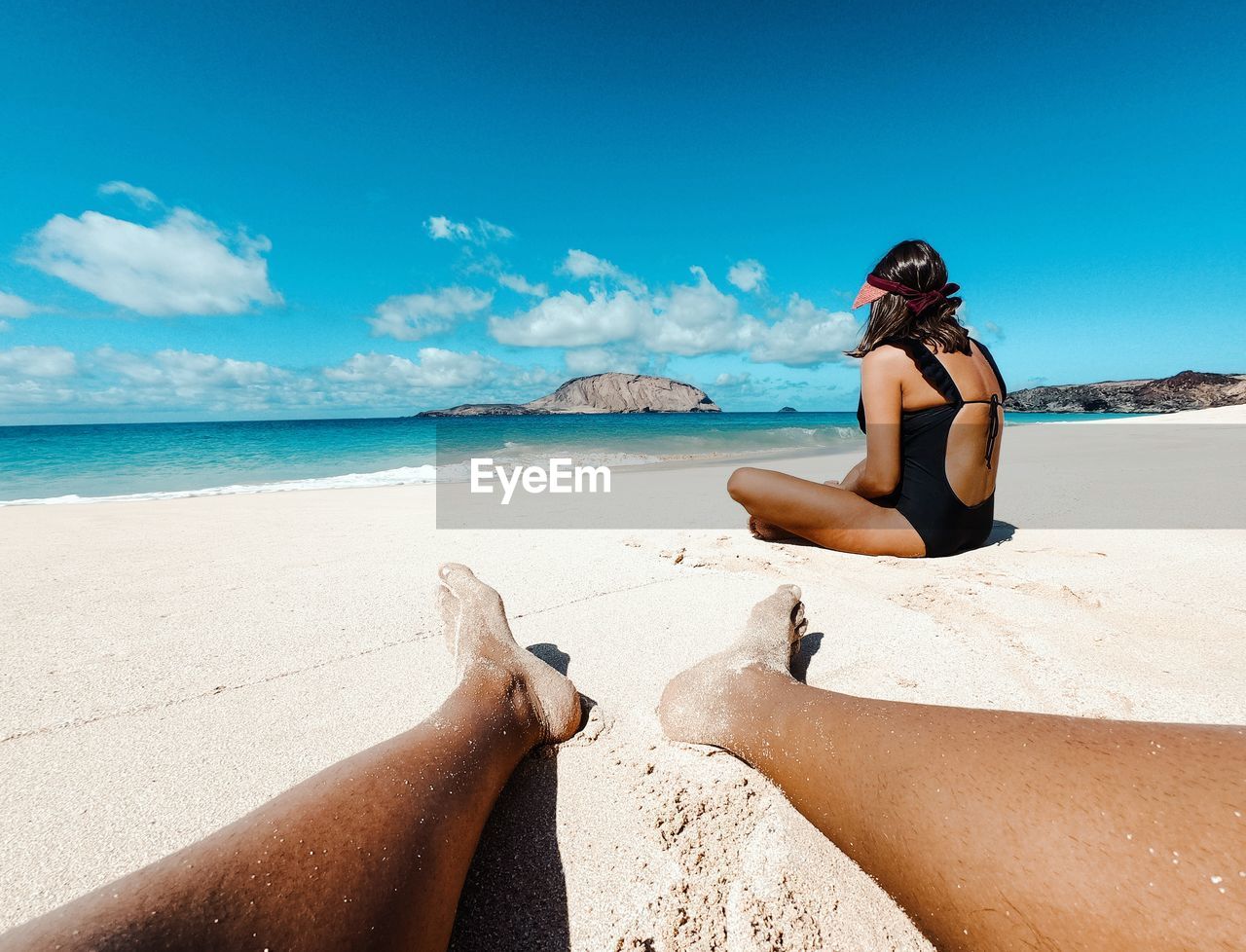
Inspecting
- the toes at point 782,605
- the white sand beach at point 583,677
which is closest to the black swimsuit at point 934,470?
the white sand beach at point 583,677

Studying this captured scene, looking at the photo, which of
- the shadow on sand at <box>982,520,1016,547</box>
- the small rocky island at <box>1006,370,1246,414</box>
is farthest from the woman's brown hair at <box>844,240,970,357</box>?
the small rocky island at <box>1006,370,1246,414</box>

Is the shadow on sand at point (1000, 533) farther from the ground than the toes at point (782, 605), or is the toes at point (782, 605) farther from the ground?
the toes at point (782, 605)

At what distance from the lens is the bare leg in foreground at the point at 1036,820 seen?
591 mm

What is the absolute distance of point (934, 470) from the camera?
262 centimetres

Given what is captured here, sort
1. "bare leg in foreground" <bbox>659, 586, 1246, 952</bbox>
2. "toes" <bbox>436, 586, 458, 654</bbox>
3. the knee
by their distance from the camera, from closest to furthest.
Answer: "bare leg in foreground" <bbox>659, 586, 1246, 952</bbox> < "toes" <bbox>436, 586, 458, 654</bbox> < the knee

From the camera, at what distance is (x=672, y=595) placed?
2.42 meters

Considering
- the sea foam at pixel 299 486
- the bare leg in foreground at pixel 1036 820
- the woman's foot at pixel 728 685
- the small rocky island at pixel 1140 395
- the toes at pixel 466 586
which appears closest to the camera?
the bare leg in foreground at pixel 1036 820

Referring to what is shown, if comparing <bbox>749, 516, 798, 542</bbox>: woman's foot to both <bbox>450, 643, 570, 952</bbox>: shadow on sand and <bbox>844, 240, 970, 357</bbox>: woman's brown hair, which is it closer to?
<bbox>844, 240, 970, 357</bbox>: woman's brown hair

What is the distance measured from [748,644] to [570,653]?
2.15 feet

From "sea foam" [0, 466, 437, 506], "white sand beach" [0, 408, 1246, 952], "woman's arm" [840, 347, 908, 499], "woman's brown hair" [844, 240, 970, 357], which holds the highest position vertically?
"woman's brown hair" [844, 240, 970, 357]

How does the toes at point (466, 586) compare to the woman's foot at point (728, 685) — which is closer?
the woman's foot at point (728, 685)

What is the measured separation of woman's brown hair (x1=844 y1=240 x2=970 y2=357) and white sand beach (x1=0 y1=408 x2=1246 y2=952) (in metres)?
1.12

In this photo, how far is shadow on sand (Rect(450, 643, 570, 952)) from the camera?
0.85 meters

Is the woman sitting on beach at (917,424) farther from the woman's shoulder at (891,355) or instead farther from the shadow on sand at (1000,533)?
the shadow on sand at (1000,533)
